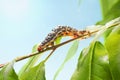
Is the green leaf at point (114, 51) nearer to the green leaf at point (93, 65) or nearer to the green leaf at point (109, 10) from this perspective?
the green leaf at point (93, 65)

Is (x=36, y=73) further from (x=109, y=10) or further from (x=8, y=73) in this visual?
(x=109, y=10)

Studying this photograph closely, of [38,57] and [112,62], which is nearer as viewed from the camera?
[112,62]

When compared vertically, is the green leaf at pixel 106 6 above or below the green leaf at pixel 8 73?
above

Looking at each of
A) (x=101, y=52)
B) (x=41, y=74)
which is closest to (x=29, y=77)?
(x=41, y=74)

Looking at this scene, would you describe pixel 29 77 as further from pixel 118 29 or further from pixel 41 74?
pixel 118 29

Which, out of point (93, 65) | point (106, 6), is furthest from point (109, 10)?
point (93, 65)

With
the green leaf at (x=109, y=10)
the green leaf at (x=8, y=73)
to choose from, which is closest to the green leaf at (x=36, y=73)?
the green leaf at (x=8, y=73)
